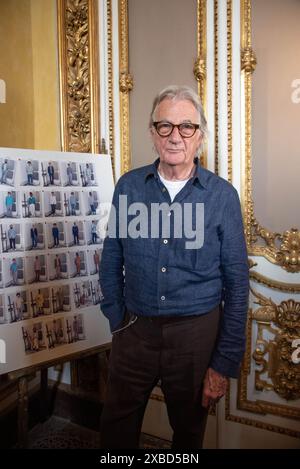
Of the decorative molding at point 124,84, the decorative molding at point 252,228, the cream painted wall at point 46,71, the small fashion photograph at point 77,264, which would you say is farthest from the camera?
the cream painted wall at point 46,71

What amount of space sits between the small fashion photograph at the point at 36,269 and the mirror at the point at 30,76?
732mm

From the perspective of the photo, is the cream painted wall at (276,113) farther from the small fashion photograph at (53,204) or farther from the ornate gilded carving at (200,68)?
the small fashion photograph at (53,204)

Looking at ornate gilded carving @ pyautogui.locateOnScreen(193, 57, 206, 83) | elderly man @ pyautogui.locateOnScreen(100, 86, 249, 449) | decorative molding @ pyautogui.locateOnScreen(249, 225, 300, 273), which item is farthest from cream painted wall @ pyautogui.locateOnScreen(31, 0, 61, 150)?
decorative molding @ pyautogui.locateOnScreen(249, 225, 300, 273)

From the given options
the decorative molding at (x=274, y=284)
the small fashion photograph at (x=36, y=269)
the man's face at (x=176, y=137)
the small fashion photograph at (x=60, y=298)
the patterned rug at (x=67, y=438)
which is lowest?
the patterned rug at (x=67, y=438)

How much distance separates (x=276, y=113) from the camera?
1.68 metres

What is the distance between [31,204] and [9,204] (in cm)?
9

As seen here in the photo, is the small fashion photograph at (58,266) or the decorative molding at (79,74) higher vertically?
the decorative molding at (79,74)

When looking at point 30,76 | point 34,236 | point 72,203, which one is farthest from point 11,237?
point 30,76

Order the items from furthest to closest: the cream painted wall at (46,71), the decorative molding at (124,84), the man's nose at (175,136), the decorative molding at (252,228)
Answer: the cream painted wall at (46,71) < the decorative molding at (124,84) < the decorative molding at (252,228) < the man's nose at (175,136)

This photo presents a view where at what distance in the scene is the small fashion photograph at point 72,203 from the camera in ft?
5.88

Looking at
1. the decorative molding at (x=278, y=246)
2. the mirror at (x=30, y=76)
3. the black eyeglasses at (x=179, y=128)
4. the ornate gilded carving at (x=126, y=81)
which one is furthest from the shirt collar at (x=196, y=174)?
the mirror at (x=30, y=76)

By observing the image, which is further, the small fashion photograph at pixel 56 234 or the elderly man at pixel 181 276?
the small fashion photograph at pixel 56 234

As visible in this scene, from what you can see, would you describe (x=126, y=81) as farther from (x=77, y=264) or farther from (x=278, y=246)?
(x=278, y=246)

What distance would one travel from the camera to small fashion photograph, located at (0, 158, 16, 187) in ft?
5.26
